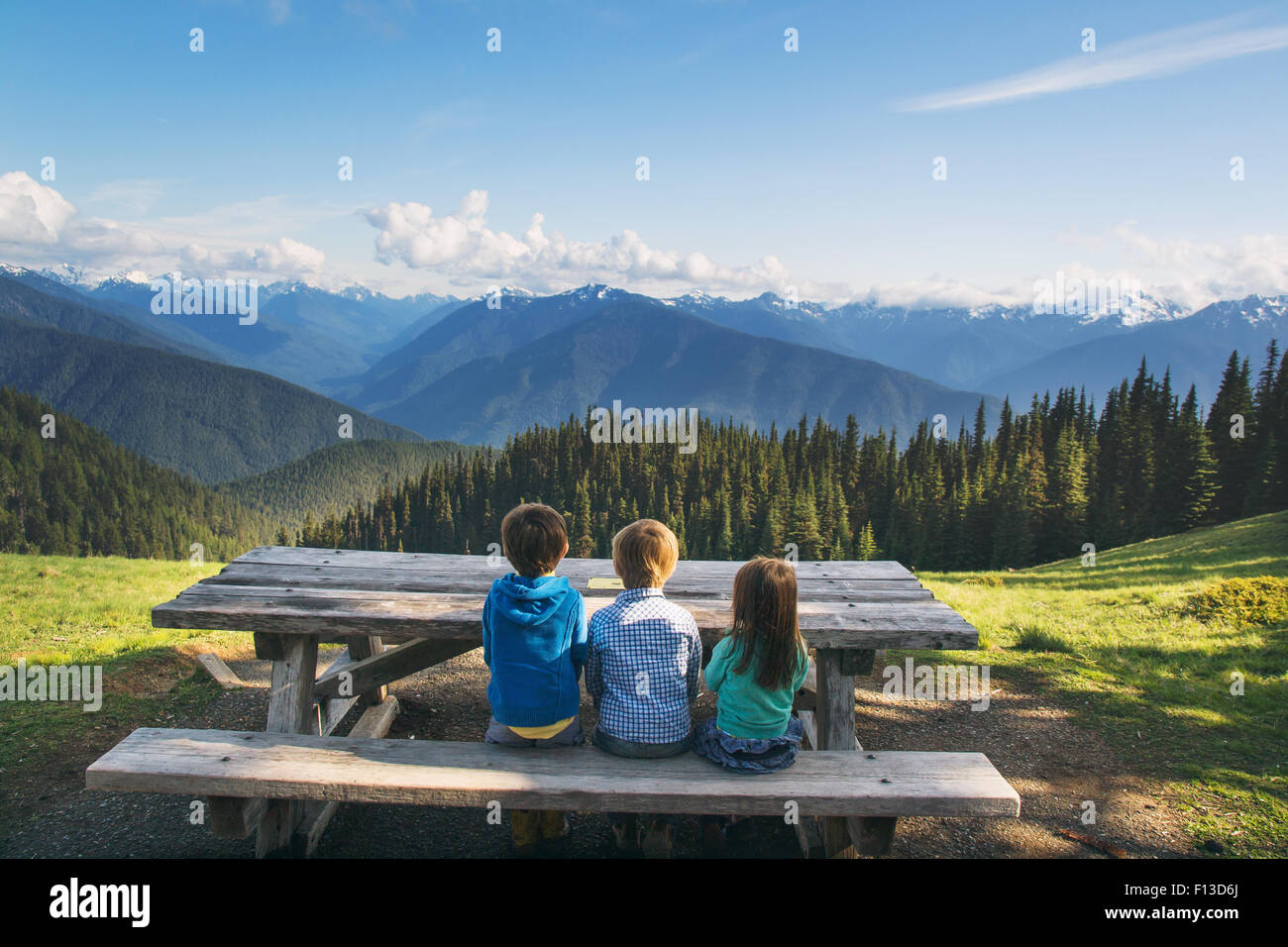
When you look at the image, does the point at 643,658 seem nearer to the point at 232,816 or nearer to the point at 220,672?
the point at 232,816

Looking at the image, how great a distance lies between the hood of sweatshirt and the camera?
513cm

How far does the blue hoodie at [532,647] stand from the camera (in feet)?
17.0

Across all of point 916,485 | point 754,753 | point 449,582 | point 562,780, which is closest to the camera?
point 562,780

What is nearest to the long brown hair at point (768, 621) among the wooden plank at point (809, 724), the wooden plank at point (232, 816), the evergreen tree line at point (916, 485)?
the wooden plank at point (809, 724)

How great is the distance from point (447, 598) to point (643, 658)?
2.06m

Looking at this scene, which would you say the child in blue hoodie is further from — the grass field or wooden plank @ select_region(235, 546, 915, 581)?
the grass field

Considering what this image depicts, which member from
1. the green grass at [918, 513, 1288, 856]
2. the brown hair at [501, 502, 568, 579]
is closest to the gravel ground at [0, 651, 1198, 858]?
the green grass at [918, 513, 1288, 856]

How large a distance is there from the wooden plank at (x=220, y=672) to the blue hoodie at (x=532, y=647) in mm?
5828

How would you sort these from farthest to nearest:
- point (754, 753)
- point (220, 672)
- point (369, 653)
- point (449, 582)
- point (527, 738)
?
point (220, 672)
point (369, 653)
point (449, 582)
point (527, 738)
point (754, 753)

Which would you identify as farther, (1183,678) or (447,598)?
(1183,678)

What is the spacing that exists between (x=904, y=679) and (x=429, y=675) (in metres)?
6.40

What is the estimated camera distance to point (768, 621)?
4.88 m

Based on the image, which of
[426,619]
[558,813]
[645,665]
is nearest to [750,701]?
[645,665]
